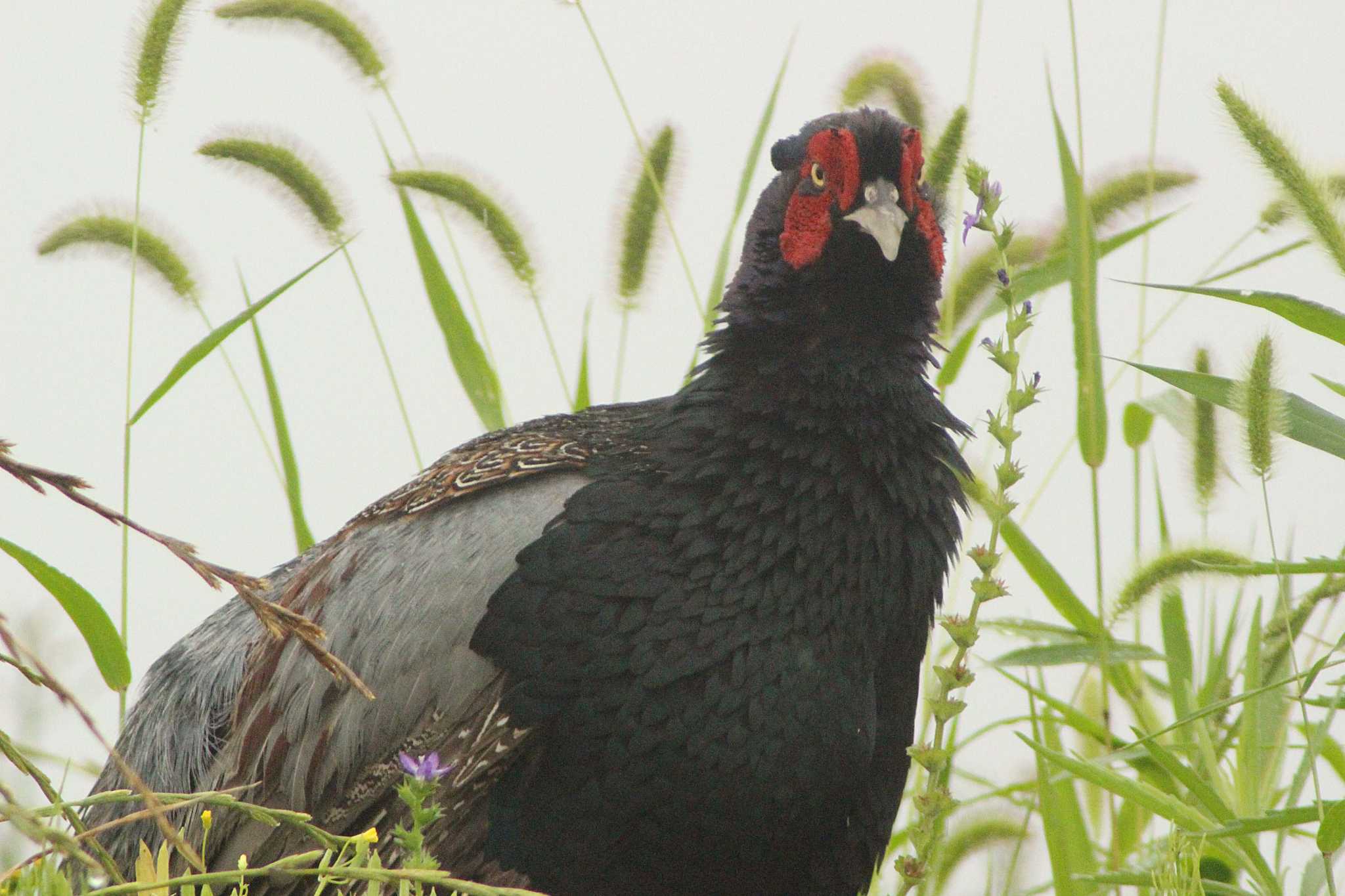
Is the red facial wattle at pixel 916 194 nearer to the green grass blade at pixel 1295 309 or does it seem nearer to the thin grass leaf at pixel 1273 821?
the green grass blade at pixel 1295 309

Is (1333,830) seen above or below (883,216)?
below

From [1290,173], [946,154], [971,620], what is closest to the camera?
[971,620]

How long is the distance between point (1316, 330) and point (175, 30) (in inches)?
94.8

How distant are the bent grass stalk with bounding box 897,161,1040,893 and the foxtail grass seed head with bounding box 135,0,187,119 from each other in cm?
201

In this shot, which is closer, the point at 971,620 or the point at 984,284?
the point at 971,620

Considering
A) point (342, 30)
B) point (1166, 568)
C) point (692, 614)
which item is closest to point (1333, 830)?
point (1166, 568)

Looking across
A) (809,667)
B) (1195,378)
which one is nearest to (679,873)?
(809,667)

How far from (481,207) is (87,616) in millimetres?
1296

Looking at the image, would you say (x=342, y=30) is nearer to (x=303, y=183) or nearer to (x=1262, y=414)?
(x=303, y=183)

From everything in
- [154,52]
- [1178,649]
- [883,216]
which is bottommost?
[1178,649]

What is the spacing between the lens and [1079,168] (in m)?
2.76

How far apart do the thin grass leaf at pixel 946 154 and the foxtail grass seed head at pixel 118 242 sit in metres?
1.73

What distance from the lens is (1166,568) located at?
2.56 meters

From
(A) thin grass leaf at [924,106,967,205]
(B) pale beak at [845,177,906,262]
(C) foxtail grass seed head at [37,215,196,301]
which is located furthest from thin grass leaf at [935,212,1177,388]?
(C) foxtail grass seed head at [37,215,196,301]
